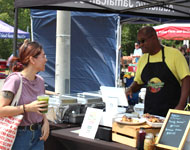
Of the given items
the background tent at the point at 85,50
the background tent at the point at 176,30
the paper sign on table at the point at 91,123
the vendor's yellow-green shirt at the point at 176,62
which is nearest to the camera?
the paper sign on table at the point at 91,123

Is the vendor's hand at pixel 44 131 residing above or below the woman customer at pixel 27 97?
below

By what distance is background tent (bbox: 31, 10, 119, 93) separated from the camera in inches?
325

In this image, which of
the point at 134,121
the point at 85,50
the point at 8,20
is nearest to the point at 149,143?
the point at 134,121

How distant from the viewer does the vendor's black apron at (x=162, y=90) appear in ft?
11.0

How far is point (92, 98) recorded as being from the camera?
12.7 feet

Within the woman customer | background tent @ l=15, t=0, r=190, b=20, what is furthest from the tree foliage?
the woman customer

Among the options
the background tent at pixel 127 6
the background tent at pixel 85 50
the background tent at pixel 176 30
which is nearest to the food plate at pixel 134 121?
the background tent at pixel 127 6

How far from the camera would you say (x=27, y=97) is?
2.65m

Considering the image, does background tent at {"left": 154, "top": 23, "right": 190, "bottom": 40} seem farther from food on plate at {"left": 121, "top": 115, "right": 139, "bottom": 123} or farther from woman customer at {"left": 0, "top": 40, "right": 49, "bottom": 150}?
woman customer at {"left": 0, "top": 40, "right": 49, "bottom": 150}

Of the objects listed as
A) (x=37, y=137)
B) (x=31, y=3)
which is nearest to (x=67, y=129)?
(x=37, y=137)

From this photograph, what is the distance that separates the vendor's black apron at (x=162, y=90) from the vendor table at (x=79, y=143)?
795 millimetres

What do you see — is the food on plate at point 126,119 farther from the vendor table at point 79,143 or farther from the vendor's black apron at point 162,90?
the vendor's black apron at point 162,90

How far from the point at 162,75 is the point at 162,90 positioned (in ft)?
0.47

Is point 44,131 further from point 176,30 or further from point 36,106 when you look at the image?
point 176,30
